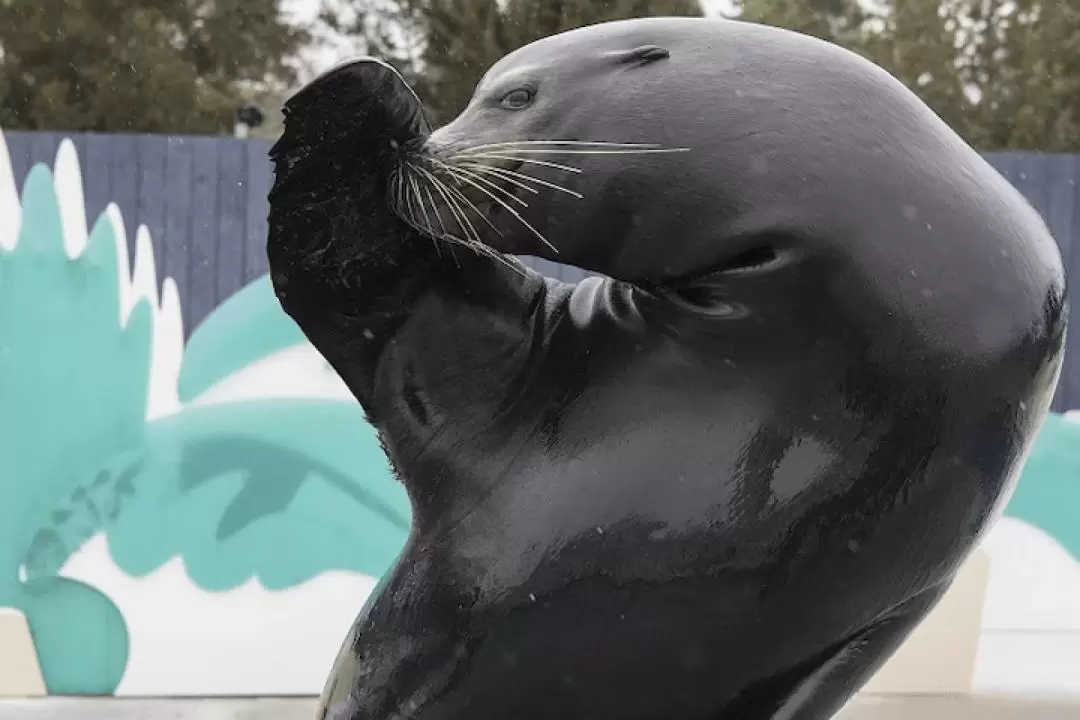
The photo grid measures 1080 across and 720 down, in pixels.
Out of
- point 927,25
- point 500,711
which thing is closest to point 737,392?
point 500,711

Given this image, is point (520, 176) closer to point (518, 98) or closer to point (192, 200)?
point (518, 98)

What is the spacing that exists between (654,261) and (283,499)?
13.1ft

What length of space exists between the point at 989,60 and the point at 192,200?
276 inches

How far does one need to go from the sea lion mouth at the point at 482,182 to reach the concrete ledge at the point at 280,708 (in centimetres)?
383

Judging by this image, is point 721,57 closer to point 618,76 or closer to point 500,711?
point 618,76

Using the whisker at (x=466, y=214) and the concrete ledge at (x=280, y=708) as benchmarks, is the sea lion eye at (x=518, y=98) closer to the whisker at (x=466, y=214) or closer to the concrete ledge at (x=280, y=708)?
the whisker at (x=466, y=214)

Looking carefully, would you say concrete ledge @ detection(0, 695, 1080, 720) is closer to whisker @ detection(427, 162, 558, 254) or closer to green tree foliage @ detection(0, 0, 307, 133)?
whisker @ detection(427, 162, 558, 254)

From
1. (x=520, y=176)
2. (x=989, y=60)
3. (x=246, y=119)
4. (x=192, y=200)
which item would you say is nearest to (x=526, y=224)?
(x=520, y=176)

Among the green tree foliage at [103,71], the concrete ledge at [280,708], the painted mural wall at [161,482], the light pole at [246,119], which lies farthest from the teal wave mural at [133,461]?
the green tree foliage at [103,71]

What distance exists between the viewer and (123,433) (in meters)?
4.75

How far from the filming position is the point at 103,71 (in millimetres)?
8953

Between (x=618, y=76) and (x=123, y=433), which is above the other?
(x=618, y=76)

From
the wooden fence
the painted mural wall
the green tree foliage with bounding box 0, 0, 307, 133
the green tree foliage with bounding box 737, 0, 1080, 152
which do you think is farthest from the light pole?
the green tree foliage with bounding box 737, 0, 1080, 152

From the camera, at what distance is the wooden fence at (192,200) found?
4758 mm
